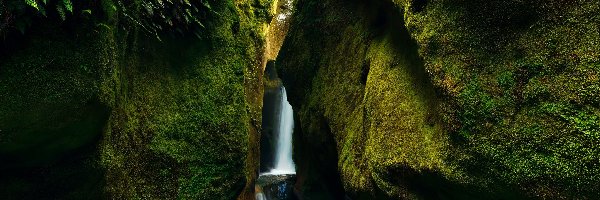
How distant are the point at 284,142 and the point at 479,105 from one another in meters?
18.5

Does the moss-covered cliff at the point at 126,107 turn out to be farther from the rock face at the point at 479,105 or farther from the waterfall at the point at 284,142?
the waterfall at the point at 284,142

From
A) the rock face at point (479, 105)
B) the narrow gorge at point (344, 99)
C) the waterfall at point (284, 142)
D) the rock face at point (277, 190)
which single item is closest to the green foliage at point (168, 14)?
the narrow gorge at point (344, 99)

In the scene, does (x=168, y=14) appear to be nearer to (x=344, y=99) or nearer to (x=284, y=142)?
(x=344, y=99)

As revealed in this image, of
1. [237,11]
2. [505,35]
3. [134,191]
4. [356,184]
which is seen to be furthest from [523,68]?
[237,11]

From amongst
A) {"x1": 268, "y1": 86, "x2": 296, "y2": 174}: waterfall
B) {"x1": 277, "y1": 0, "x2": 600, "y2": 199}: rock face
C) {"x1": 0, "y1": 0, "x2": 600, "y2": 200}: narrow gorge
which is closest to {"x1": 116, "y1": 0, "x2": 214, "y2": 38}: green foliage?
{"x1": 0, "y1": 0, "x2": 600, "y2": 200}: narrow gorge

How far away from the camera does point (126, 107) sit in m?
6.56

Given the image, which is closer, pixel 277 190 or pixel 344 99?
pixel 344 99

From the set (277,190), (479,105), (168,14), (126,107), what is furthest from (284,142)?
(479,105)

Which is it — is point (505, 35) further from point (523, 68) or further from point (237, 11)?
point (237, 11)

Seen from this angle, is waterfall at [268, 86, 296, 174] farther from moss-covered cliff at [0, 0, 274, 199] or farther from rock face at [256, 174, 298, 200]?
moss-covered cliff at [0, 0, 274, 199]

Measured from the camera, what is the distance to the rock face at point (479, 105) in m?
3.89

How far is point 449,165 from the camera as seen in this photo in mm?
4938

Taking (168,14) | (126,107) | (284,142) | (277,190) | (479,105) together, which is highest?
(168,14)

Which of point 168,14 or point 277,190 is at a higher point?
point 168,14
